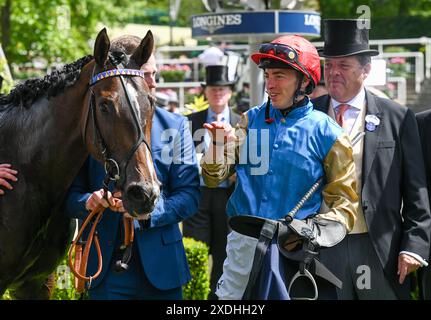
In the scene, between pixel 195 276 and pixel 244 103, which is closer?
pixel 195 276

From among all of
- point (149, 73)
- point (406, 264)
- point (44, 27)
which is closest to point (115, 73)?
point (149, 73)

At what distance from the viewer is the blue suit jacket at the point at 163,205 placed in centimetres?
429

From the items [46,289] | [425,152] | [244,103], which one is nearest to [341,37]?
[425,152]

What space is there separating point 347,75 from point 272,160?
98 cm

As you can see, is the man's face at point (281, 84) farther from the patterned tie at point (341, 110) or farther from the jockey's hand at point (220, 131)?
the patterned tie at point (341, 110)

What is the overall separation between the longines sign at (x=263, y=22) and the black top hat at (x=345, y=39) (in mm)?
4102

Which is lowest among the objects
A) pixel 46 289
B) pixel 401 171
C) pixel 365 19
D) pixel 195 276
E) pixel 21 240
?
pixel 195 276

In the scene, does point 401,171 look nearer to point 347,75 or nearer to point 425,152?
point 425,152

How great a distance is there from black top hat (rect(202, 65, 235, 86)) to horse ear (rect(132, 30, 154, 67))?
436 centimetres

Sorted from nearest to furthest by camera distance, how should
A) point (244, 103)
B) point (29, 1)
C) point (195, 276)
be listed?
point (195, 276) < point (244, 103) < point (29, 1)

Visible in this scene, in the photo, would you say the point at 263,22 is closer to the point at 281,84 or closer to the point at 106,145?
the point at 281,84

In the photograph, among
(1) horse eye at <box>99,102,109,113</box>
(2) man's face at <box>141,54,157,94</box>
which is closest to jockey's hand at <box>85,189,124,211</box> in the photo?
(1) horse eye at <box>99,102,109,113</box>

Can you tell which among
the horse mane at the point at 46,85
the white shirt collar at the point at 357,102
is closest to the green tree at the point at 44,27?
the horse mane at the point at 46,85

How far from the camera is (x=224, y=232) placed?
7.90 m
